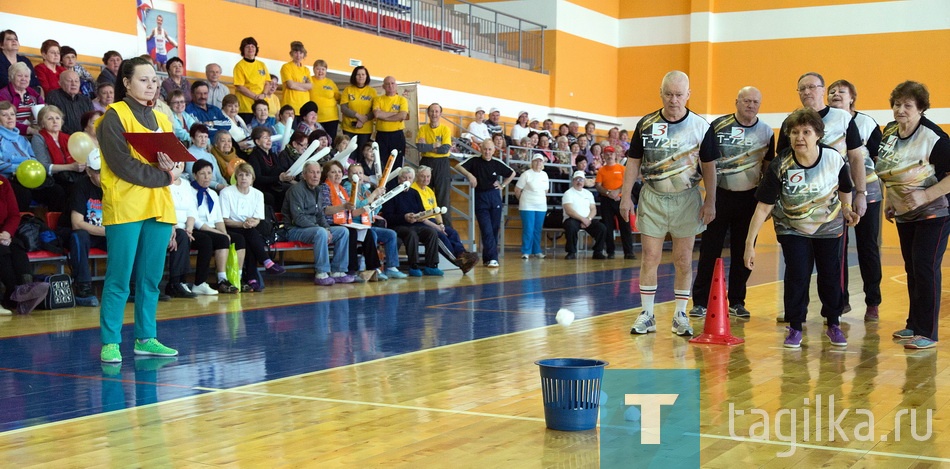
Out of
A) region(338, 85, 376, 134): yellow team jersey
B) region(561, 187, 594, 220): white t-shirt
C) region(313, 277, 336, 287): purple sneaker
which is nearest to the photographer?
region(313, 277, 336, 287): purple sneaker

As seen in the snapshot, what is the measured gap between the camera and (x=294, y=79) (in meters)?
13.9

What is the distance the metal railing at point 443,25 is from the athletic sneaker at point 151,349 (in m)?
10.1

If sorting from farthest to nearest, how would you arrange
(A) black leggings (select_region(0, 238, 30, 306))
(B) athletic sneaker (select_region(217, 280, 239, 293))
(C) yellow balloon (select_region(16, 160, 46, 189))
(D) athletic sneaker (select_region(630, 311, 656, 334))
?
(B) athletic sneaker (select_region(217, 280, 239, 293))
(C) yellow balloon (select_region(16, 160, 46, 189))
(A) black leggings (select_region(0, 238, 30, 306))
(D) athletic sneaker (select_region(630, 311, 656, 334))

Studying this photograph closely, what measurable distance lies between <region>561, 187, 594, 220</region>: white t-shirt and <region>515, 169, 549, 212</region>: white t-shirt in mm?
723

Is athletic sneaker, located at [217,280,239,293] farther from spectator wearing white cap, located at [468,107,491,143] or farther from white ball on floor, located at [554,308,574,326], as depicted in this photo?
spectator wearing white cap, located at [468,107,491,143]

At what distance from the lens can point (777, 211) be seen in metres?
6.64

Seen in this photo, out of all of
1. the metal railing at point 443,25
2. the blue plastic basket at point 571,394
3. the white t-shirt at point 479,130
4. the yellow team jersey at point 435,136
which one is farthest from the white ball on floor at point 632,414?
the white t-shirt at point 479,130

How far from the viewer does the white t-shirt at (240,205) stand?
1073 centimetres

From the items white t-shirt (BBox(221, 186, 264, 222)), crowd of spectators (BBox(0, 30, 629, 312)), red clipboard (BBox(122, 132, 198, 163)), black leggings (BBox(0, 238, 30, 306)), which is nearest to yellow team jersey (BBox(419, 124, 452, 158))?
crowd of spectators (BBox(0, 30, 629, 312))

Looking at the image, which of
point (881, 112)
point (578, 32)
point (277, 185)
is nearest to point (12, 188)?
point (277, 185)

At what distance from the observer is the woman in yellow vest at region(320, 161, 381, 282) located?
11.8m

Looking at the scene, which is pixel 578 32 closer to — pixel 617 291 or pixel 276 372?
pixel 617 291

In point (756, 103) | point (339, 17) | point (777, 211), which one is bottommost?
point (777, 211)

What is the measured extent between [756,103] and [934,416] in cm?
360
